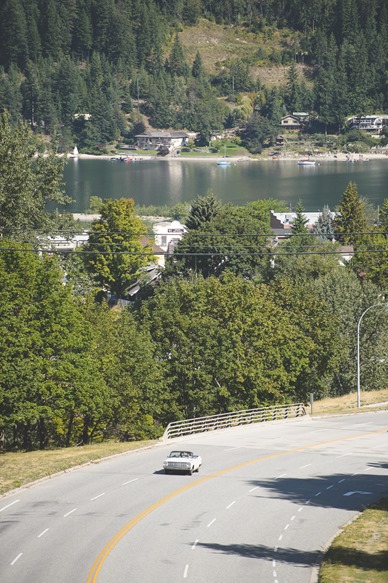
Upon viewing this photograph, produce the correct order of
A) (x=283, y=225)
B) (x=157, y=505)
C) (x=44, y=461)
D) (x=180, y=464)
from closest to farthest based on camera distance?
(x=157, y=505) → (x=180, y=464) → (x=44, y=461) → (x=283, y=225)

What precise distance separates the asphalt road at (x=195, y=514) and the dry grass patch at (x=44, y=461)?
610mm

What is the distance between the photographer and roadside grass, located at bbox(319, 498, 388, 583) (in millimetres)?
34050

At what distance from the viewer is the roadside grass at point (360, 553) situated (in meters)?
34.0

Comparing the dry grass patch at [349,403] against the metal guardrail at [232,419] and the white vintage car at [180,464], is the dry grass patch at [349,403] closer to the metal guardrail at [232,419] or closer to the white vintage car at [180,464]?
the metal guardrail at [232,419]

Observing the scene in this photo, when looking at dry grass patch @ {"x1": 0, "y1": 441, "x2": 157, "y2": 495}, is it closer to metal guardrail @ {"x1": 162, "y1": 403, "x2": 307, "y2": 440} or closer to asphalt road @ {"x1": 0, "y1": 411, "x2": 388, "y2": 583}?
asphalt road @ {"x1": 0, "y1": 411, "x2": 388, "y2": 583}

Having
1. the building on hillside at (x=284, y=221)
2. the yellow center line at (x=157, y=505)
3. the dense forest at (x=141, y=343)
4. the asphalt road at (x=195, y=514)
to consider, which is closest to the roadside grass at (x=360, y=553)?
the asphalt road at (x=195, y=514)

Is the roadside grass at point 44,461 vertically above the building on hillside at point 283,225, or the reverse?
the building on hillside at point 283,225

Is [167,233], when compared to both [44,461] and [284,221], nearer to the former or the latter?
[284,221]

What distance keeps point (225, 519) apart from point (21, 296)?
2392 cm

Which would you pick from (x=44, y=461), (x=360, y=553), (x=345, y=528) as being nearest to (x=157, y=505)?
(x=345, y=528)

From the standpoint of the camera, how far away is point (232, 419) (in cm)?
6625

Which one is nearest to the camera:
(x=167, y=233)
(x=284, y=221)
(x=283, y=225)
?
(x=167, y=233)

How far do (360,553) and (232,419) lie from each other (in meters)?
29.6

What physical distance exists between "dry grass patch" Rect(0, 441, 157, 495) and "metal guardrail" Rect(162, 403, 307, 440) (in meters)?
4.69
